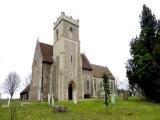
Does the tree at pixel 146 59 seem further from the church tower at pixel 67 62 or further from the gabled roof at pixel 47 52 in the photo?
the gabled roof at pixel 47 52

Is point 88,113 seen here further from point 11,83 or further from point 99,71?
point 11,83

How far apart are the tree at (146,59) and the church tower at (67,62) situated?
11.0 meters

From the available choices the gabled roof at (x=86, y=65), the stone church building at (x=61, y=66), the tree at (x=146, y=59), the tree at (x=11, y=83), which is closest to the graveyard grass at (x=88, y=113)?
the tree at (x=146, y=59)

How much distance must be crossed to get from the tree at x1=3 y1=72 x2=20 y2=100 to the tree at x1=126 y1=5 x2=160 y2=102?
53.7 metres

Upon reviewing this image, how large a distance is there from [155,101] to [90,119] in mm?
19984

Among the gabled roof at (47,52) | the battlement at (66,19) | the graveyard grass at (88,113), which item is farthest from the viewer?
the battlement at (66,19)

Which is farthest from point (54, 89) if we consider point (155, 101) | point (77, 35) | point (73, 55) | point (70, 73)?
point (155, 101)

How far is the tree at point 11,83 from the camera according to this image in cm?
7588

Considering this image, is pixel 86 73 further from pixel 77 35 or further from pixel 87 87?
pixel 77 35

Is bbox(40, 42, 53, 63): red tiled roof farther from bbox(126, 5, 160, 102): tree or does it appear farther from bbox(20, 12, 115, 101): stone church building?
bbox(126, 5, 160, 102): tree

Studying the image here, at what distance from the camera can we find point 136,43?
34.8 metres

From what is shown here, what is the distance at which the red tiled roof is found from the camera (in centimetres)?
4228

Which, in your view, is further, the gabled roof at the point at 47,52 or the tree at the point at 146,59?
the gabled roof at the point at 47,52

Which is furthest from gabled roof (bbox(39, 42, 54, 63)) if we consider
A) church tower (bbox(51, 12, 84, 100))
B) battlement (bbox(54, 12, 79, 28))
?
battlement (bbox(54, 12, 79, 28))
